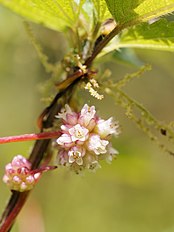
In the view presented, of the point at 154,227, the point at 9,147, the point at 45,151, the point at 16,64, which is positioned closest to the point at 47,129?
the point at 45,151

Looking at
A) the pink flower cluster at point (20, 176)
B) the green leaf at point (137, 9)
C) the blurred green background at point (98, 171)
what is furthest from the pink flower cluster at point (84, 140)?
the blurred green background at point (98, 171)

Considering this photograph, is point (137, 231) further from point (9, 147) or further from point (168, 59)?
point (168, 59)

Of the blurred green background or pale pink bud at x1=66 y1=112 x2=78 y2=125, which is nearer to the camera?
pale pink bud at x1=66 y1=112 x2=78 y2=125

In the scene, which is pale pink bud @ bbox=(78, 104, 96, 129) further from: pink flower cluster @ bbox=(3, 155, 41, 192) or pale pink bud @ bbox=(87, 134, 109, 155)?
pink flower cluster @ bbox=(3, 155, 41, 192)

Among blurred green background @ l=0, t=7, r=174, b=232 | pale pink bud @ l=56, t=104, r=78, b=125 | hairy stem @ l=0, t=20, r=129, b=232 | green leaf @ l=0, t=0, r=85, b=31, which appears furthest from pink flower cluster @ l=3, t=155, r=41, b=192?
blurred green background @ l=0, t=7, r=174, b=232

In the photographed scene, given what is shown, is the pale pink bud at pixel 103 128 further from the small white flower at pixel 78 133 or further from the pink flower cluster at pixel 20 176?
the pink flower cluster at pixel 20 176

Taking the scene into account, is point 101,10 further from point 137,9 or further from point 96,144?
point 96,144
